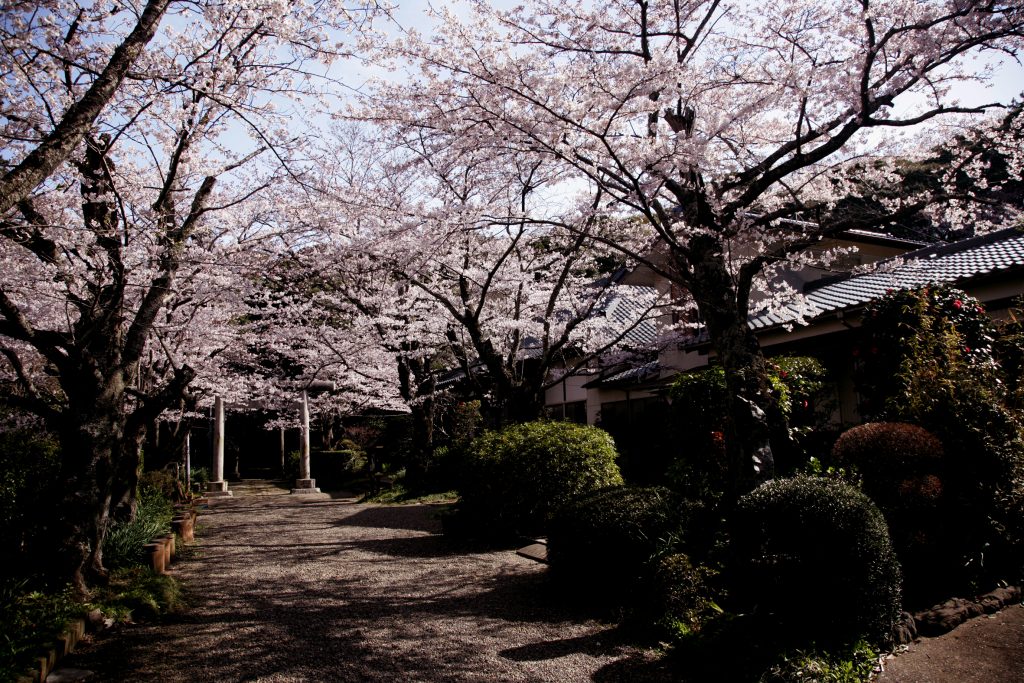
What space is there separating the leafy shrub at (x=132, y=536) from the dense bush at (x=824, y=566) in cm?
651

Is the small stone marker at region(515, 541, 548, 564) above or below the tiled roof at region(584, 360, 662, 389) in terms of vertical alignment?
below

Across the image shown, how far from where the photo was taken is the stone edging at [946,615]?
14.8ft

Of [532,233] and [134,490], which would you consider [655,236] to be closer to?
[532,233]

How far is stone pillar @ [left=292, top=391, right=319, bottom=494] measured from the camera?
1909cm

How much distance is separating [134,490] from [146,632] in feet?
12.8

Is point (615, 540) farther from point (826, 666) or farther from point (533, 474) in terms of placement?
point (533, 474)

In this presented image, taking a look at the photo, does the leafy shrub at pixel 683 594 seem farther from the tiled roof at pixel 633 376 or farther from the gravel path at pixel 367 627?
the tiled roof at pixel 633 376

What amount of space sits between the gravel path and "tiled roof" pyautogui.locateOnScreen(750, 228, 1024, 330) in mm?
6614

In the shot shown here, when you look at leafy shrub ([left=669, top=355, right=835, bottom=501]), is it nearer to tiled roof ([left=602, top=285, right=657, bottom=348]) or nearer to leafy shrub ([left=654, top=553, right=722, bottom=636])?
leafy shrub ([left=654, top=553, right=722, bottom=636])

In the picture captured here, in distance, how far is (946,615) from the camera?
4.70 meters

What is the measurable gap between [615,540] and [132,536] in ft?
17.7

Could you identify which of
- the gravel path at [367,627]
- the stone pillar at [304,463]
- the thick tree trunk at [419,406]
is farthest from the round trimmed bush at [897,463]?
the stone pillar at [304,463]

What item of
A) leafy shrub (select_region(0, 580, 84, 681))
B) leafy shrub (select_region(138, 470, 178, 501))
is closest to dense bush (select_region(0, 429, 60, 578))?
leafy shrub (select_region(0, 580, 84, 681))

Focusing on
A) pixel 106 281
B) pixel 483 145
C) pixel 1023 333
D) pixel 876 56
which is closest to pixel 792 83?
pixel 876 56
